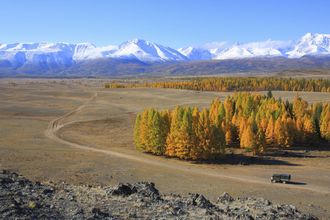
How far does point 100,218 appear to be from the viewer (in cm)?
2373

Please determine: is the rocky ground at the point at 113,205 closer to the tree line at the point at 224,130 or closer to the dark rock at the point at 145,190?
the dark rock at the point at 145,190

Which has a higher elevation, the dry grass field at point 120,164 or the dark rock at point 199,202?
the dark rock at point 199,202

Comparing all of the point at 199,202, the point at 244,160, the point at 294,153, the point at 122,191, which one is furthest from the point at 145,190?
the point at 294,153

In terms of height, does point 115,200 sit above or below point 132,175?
above

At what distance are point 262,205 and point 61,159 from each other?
47518 mm

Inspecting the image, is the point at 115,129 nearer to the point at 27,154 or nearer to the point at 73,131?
the point at 73,131

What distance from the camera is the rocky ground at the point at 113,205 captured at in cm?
2411

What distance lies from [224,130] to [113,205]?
230 feet

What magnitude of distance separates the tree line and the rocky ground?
5036 centimetres

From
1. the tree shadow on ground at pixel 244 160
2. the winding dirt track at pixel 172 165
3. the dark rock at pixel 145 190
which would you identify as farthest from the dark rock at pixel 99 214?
the tree shadow on ground at pixel 244 160

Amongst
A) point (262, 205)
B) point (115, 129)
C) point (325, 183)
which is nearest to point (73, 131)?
point (115, 129)

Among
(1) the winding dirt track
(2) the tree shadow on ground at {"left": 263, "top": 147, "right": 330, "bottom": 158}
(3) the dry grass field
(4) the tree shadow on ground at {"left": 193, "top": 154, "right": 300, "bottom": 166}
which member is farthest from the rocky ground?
(2) the tree shadow on ground at {"left": 263, "top": 147, "right": 330, "bottom": 158}

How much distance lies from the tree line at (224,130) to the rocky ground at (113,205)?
50358mm

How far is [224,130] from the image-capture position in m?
95.7
